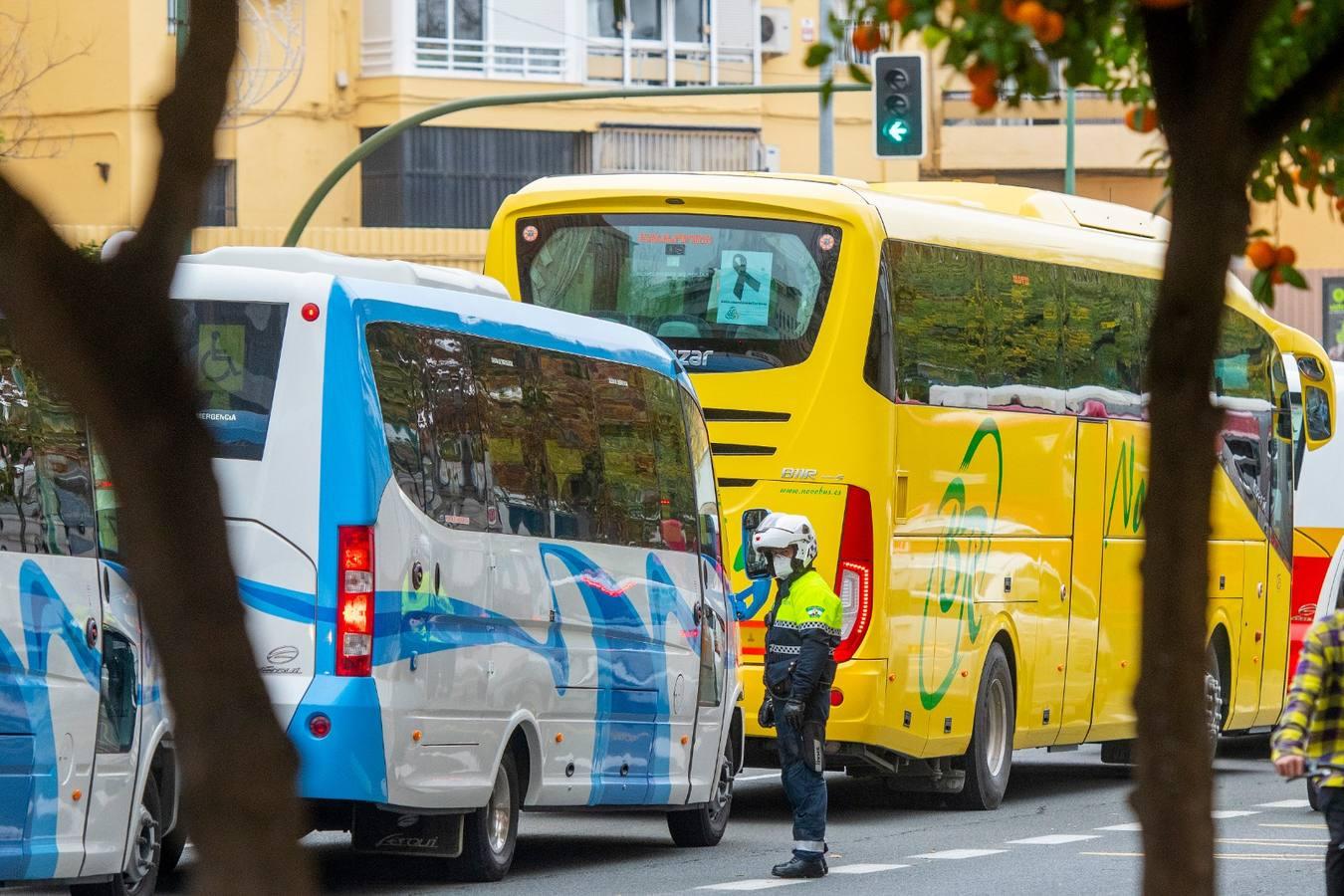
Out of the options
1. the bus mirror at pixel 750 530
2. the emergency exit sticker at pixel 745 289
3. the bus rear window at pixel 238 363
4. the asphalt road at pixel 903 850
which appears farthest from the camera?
the emergency exit sticker at pixel 745 289

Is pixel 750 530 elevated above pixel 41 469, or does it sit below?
below

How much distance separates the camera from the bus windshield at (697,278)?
15.8 meters

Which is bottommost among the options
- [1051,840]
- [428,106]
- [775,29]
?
[1051,840]

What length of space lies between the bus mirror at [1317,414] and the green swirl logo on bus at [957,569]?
6571 mm

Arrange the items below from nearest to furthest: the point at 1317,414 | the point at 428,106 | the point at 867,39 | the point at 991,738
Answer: the point at 867,39, the point at 991,738, the point at 1317,414, the point at 428,106

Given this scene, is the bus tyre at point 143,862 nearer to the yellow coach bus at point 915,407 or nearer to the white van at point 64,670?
the white van at point 64,670

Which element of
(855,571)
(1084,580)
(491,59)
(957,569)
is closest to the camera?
(855,571)

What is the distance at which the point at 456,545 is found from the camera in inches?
454

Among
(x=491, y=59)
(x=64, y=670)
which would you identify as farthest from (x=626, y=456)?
(x=491, y=59)

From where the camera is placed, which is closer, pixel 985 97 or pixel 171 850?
pixel 985 97

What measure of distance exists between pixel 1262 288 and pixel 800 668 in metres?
8.69

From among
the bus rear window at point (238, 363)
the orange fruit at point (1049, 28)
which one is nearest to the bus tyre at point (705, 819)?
the bus rear window at point (238, 363)

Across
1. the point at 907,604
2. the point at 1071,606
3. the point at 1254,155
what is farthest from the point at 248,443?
the point at 1071,606

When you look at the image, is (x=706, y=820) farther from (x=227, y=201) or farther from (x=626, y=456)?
(x=227, y=201)
